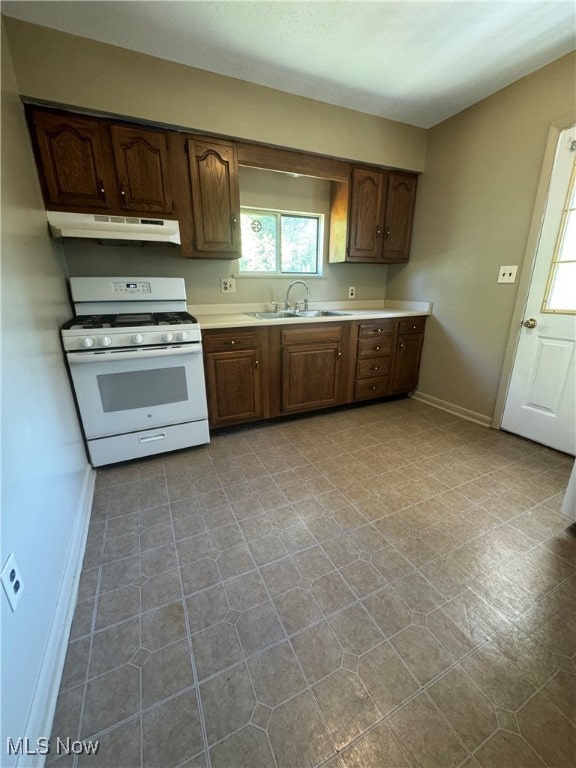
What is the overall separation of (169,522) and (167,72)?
2.67m

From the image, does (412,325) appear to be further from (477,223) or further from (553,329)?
(553,329)

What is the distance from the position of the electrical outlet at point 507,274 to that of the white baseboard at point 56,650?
3190 mm

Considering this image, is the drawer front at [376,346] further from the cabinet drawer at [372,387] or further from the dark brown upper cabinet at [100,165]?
the dark brown upper cabinet at [100,165]

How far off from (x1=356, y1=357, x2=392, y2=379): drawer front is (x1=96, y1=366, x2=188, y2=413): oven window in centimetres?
157

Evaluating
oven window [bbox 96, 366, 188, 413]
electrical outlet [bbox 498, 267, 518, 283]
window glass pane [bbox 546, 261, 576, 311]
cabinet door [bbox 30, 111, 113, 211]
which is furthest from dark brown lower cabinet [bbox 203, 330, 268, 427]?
window glass pane [bbox 546, 261, 576, 311]

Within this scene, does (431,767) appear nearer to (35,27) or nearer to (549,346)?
(549,346)

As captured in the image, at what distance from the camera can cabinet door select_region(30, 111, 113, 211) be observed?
1.78 metres

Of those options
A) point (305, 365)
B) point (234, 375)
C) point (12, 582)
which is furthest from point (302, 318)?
point (12, 582)

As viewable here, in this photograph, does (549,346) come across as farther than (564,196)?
Yes

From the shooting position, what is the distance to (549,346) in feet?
7.19

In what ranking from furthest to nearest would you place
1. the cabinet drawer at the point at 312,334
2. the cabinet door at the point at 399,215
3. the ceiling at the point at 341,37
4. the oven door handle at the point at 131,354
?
the cabinet door at the point at 399,215, the cabinet drawer at the point at 312,334, the oven door handle at the point at 131,354, the ceiling at the point at 341,37

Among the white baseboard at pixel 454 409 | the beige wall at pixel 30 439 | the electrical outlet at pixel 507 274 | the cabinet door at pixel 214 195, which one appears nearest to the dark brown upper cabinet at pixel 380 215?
the electrical outlet at pixel 507 274

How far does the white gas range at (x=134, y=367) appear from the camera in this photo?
184cm

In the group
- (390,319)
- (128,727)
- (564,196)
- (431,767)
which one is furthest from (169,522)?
(564,196)
